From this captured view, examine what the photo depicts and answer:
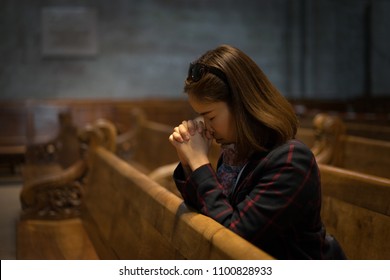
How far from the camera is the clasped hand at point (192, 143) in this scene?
172cm

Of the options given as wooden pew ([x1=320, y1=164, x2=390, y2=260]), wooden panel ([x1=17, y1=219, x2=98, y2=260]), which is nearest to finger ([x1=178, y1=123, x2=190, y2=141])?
wooden pew ([x1=320, y1=164, x2=390, y2=260])

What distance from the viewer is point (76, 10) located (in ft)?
41.9

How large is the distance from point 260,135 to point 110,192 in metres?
1.61

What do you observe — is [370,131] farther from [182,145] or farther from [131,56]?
[131,56]

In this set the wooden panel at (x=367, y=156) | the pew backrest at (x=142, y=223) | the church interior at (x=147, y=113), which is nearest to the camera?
the pew backrest at (x=142, y=223)

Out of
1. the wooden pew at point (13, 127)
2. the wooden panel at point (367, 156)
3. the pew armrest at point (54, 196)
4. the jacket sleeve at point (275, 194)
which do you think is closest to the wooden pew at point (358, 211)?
the jacket sleeve at point (275, 194)

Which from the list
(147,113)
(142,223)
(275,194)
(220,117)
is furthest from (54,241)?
(147,113)

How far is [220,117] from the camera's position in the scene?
166cm

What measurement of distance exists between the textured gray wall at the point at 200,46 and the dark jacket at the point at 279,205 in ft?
37.9

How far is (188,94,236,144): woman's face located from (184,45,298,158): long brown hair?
0.01 m

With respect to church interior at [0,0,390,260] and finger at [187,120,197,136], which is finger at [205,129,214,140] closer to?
finger at [187,120,197,136]

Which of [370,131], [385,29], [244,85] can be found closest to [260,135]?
[244,85]

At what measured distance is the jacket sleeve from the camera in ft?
5.03

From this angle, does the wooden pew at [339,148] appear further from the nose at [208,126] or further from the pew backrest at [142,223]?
the nose at [208,126]
